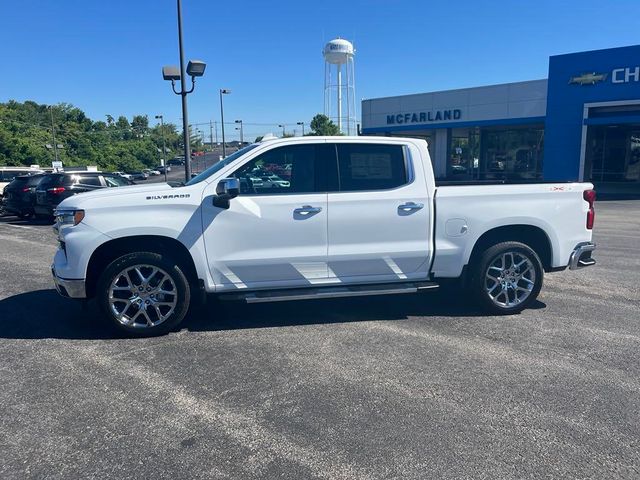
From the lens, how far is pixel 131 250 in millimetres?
5270

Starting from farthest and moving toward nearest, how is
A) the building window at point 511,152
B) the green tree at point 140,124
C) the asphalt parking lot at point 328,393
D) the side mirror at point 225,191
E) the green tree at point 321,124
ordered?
the green tree at point 140,124 < the green tree at point 321,124 < the building window at point 511,152 < the side mirror at point 225,191 < the asphalt parking lot at point 328,393

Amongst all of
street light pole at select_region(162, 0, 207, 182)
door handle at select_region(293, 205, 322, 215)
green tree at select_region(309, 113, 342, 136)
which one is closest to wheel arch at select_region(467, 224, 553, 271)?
door handle at select_region(293, 205, 322, 215)

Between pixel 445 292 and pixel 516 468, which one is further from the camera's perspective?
pixel 445 292

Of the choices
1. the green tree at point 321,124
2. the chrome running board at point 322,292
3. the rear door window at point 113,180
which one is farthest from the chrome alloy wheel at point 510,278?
the green tree at point 321,124

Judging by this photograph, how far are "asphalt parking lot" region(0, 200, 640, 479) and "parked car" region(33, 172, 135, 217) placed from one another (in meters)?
10.3

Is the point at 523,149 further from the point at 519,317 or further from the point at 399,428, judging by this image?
the point at 399,428

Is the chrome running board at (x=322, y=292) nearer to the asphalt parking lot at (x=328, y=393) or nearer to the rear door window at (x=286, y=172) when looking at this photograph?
the asphalt parking lot at (x=328, y=393)

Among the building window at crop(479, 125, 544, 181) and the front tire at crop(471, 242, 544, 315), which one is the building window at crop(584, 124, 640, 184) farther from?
the front tire at crop(471, 242, 544, 315)

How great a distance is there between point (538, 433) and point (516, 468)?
0.48 metres

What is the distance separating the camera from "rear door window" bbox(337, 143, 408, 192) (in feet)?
18.4

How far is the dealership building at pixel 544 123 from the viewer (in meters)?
25.9

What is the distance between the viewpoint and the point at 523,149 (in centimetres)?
3481

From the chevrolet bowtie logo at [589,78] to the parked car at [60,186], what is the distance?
22728 mm

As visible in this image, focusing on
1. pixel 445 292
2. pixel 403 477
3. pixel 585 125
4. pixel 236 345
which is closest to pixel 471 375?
pixel 403 477
